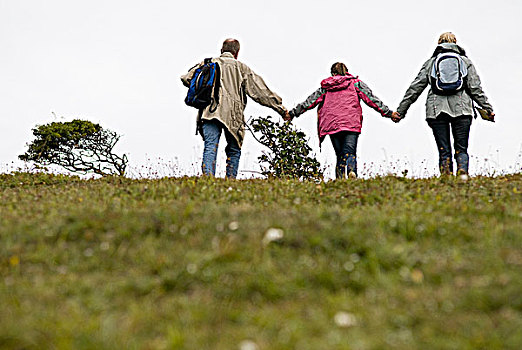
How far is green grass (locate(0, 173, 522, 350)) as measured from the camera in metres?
3.24

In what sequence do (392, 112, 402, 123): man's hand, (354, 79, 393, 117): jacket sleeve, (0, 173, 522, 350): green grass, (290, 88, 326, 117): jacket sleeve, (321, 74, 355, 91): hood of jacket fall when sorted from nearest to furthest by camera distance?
(0, 173, 522, 350): green grass → (321, 74, 355, 91): hood of jacket → (354, 79, 393, 117): jacket sleeve → (392, 112, 402, 123): man's hand → (290, 88, 326, 117): jacket sleeve

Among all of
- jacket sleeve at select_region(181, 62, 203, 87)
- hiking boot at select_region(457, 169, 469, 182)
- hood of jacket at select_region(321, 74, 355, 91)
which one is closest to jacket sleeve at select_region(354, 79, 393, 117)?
hood of jacket at select_region(321, 74, 355, 91)

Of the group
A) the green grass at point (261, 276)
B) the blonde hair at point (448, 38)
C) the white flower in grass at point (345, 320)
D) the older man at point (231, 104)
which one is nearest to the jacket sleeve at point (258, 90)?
the older man at point (231, 104)

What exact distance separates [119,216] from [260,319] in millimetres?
2324

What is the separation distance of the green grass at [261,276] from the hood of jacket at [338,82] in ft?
12.4

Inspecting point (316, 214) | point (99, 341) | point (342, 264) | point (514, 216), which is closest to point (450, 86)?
point (514, 216)

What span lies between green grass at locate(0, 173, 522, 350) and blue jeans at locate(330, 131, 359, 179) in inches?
126

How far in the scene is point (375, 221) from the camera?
200 inches

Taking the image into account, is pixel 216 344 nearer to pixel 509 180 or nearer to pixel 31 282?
pixel 31 282

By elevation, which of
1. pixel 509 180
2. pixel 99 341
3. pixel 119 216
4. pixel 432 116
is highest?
pixel 432 116

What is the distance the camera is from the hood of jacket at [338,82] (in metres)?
9.52

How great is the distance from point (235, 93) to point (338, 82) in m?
1.77

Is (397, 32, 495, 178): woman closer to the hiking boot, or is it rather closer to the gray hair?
the hiking boot

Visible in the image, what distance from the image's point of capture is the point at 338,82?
952 centimetres
